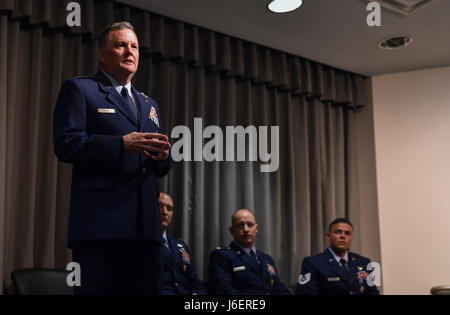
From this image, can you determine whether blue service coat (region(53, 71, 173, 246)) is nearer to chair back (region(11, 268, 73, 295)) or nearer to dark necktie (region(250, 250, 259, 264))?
chair back (region(11, 268, 73, 295))

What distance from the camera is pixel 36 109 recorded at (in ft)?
10.2

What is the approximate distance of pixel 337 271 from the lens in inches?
150

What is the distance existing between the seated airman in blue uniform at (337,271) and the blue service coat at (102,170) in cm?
273

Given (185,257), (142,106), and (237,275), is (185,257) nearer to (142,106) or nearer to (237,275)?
(237,275)

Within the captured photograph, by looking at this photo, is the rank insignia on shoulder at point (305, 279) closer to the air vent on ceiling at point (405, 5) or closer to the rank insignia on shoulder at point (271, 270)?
the rank insignia on shoulder at point (271, 270)

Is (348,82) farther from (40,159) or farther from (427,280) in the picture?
(40,159)

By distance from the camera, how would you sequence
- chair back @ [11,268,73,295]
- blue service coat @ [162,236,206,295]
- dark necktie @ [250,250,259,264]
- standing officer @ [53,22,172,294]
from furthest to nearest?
dark necktie @ [250,250,259,264] < blue service coat @ [162,236,206,295] < chair back @ [11,268,73,295] < standing officer @ [53,22,172,294]

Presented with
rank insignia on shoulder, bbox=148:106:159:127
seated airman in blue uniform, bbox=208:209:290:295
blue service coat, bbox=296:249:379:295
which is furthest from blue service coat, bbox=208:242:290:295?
rank insignia on shoulder, bbox=148:106:159:127

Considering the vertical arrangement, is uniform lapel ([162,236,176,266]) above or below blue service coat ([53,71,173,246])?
below

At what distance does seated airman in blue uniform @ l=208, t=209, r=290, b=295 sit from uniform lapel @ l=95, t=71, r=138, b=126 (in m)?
2.34

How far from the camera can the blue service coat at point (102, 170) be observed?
3.92 ft

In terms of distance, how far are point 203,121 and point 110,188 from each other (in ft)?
8.72

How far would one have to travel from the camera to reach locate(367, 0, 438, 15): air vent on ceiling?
346cm

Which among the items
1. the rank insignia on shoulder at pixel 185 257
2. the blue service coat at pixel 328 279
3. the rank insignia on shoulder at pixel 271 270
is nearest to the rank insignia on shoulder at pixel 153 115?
the rank insignia on shoulder at pixel 185 257
